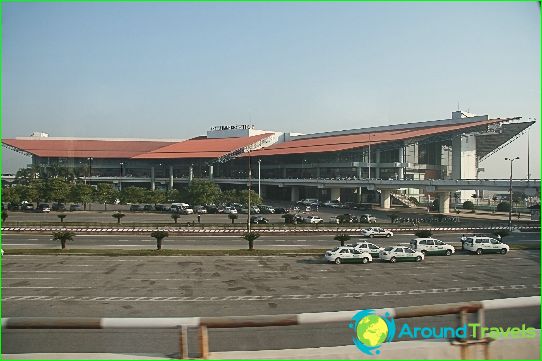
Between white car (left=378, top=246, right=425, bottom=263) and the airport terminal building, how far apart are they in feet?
167

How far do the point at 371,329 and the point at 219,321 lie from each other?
1537 mm

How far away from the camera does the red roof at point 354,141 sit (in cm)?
7894

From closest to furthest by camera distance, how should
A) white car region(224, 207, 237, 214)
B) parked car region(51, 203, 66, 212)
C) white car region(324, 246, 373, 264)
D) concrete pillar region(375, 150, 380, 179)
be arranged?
white car region(324, 246, 373, 264), white car region(224, 207, 237, 214), parked car region(51, 203, 66, 212), concrete pillar region(375, 150, 380, 179)

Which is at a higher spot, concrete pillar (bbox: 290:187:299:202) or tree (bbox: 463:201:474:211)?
concrete pillar (bbox: 290:187:299:202)

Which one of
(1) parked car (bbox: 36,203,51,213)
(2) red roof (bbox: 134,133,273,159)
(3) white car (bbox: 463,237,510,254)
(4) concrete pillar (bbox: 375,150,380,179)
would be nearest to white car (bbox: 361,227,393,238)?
(3) white car (bbox: 463,237,510,254)

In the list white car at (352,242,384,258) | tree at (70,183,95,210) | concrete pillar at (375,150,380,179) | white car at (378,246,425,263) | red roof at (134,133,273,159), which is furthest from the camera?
red roof at (134,133,273,159)

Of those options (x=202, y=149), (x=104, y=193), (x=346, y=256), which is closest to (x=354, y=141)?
(x=202, y=149)

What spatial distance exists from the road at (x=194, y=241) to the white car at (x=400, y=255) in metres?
7.41

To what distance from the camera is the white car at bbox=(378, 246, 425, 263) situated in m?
27.9

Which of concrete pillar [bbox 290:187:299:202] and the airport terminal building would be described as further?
concrete pillar [bbox 290:187:299:202]

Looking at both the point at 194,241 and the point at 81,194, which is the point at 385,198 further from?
the point at 81,194

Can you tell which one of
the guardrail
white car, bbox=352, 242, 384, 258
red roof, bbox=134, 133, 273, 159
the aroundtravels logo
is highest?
red roof, bbox=134, 133, 273, 159

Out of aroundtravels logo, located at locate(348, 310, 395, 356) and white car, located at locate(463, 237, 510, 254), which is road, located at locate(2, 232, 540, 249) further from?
aroundtravels logo, located at locate(348, 310, 395, 356)

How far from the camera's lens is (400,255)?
92.2 feet
